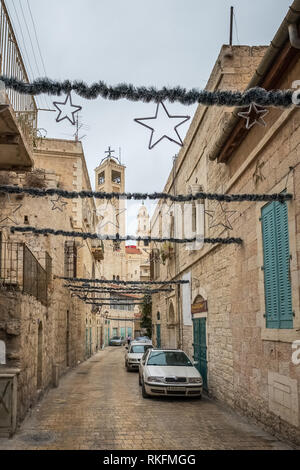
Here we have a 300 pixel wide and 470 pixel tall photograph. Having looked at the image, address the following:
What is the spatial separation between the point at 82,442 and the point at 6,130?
505cm

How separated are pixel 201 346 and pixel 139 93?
10570mm

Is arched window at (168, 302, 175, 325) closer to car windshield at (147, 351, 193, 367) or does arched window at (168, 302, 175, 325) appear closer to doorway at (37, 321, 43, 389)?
car windshield at (147, 351, 193, 367)

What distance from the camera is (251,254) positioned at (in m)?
8.98

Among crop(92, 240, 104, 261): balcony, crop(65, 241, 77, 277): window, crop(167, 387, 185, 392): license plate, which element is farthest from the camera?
A: crop(92, 240, 104, 261): balcony

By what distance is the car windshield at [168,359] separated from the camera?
1290cm

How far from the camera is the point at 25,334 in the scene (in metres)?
9.05

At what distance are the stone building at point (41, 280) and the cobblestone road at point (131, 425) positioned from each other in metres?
0.75

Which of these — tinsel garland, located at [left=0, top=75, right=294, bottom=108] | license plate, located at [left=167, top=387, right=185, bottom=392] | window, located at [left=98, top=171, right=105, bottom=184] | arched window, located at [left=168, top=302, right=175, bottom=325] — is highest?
window, located at [left=98, top=171, right=105, bottom=184]

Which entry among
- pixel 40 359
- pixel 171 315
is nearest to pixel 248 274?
pixel 40 359

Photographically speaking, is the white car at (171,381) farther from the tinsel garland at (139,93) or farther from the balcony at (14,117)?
the tinsel garland at (139,93)

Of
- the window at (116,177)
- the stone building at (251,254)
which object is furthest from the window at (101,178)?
the stone building at (251,254)

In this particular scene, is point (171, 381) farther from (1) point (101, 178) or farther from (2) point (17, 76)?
(1) point (101, 178)

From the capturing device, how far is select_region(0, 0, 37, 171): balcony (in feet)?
21.7

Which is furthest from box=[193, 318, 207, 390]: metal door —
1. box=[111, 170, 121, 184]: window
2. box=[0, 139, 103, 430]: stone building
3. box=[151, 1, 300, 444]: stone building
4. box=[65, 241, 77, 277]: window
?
box=[111, 170, 121, 184]: window
